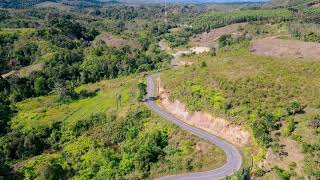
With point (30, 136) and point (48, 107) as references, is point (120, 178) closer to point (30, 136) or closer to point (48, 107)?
point (30, 136)

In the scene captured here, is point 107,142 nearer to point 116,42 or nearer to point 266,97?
point 266,97

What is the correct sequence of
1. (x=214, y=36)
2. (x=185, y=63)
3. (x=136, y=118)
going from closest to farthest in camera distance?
(x=136, y=118)
(x=185, y=63)
(x=214, y=36)

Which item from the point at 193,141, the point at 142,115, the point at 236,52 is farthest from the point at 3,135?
the point at 236,52

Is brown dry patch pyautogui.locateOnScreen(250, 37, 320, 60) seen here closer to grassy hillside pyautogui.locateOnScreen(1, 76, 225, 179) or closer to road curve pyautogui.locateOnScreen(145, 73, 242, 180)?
grassy hillside pyautogui.locateOnScreen(1, 76, 225, 179)

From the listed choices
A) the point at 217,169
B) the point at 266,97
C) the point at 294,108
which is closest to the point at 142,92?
the point at 266,97

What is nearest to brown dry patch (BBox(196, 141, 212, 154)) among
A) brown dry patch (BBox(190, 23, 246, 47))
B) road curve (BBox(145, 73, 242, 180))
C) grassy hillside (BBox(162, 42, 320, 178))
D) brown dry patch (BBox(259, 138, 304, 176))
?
road curve (BBox(145, 73, 242, 180))

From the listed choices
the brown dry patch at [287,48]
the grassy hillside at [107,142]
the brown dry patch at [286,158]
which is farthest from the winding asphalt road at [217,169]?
the brown dry patch at [287,48]
